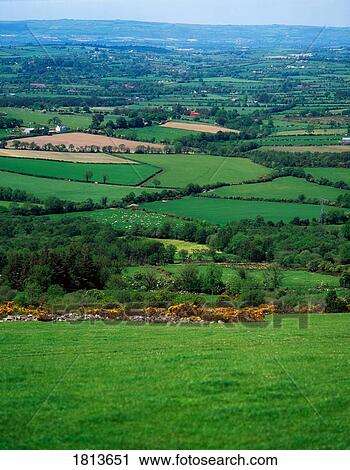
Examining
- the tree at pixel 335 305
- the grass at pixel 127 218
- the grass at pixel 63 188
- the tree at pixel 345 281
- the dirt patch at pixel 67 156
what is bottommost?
the grass at pixel 127 218

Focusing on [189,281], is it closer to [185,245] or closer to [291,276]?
[291,276]

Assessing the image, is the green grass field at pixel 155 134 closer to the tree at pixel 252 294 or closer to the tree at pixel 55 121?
the tree at pixel 55 121

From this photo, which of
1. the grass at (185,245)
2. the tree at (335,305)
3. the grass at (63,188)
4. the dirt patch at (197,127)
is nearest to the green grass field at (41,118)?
the grass at (63,188)

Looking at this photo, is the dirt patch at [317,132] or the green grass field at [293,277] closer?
the green grass field at [293,277]

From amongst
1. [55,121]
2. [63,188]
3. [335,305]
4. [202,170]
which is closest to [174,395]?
[335,305]

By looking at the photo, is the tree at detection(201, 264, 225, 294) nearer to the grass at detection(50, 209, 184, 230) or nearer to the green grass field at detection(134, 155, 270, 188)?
the grass at detection(50, 209, 184, 230)

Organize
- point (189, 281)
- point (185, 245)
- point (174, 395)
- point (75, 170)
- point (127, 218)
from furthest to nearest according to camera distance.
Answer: point (75, 170)
point (127, 218)
point (185, 245)
point (189, 281)
point (174, 395)
